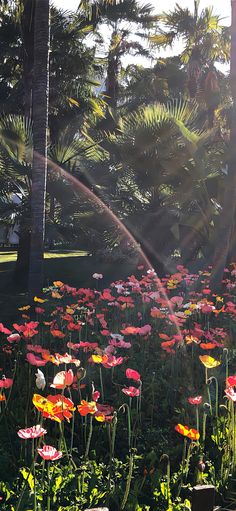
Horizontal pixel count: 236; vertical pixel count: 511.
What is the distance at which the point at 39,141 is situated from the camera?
6.33 m

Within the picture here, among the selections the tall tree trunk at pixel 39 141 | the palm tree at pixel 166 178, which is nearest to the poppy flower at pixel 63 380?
the tall tree trunk at pixel 39 141

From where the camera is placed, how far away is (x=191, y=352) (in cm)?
461

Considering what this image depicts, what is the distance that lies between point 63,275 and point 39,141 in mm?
6292

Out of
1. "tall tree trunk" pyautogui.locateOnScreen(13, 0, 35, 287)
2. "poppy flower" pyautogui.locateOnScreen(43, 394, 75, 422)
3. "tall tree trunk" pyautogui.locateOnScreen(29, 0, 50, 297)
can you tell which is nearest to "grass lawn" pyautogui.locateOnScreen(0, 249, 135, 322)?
"tall tree trunk" pyautogui.locateOnScreen(13, 0, 35, 287)

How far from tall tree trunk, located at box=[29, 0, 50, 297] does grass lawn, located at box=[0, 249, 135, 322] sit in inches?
45.0

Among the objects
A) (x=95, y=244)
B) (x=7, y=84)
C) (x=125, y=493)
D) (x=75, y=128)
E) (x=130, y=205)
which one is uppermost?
(x=7, y=84)

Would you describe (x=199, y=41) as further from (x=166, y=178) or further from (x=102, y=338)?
(x=102, y=338)

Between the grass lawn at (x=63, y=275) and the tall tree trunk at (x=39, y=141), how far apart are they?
1.14m

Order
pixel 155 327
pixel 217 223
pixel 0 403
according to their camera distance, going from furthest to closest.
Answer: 1. pixel 217 223
2. pixel 155 327
3. pixel 0 403

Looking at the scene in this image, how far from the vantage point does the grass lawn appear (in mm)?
8320

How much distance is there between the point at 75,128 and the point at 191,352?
9.14 metres

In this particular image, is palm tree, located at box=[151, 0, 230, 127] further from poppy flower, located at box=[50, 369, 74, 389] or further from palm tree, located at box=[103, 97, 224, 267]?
poppy flower, located at box=[50, 369, 74, 389]

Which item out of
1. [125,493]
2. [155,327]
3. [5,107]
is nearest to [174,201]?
[155,327]

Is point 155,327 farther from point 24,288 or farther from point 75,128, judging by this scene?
point 75,128
